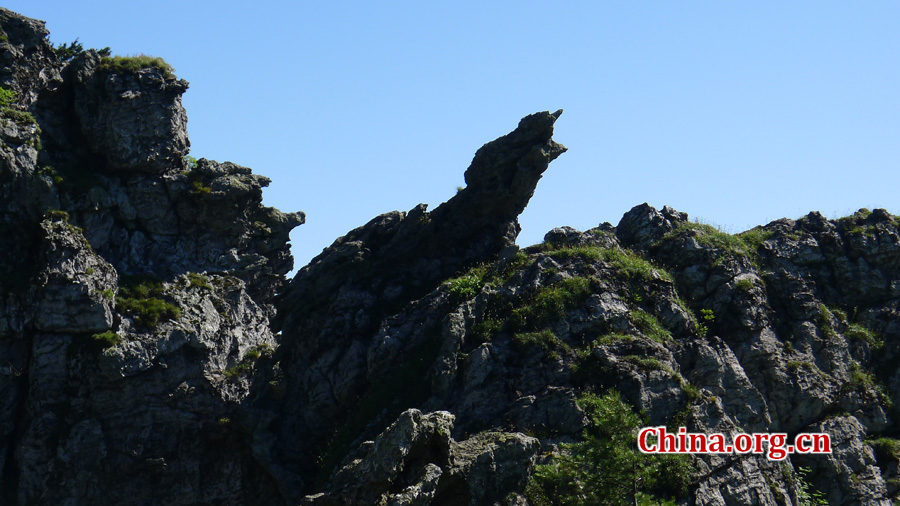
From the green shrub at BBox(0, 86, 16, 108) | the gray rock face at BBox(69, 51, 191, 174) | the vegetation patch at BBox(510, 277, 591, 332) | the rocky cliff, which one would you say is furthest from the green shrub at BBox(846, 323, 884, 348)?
the green shrub at BBox(0, 86, 16, 108)

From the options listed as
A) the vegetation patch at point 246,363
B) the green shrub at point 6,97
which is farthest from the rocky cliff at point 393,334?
the vegetation patch at point 246,363

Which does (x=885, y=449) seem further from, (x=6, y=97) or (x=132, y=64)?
(x=6, y=97)

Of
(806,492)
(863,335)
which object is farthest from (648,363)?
(863,335)

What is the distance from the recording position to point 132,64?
46219 mm

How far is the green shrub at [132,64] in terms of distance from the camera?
45781 mm

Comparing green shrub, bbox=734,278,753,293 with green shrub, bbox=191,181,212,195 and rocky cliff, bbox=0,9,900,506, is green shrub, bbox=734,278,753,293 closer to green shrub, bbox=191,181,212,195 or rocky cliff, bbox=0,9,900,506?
rocky cliff, bbox=0,9,900,506

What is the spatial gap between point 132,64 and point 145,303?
12751 mm

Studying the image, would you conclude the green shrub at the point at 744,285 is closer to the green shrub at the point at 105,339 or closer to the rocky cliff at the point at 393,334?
the rocky cliff at the point at 393,334

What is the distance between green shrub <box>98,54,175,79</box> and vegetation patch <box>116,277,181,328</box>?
10902mm

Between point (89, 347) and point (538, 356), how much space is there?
21.1 meters

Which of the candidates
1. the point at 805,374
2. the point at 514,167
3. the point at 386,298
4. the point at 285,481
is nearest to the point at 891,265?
the point at 805,374

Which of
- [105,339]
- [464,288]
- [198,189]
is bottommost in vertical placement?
[105,339]

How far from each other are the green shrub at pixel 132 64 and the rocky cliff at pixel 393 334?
0.14m

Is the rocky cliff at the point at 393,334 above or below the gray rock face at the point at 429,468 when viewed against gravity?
above
